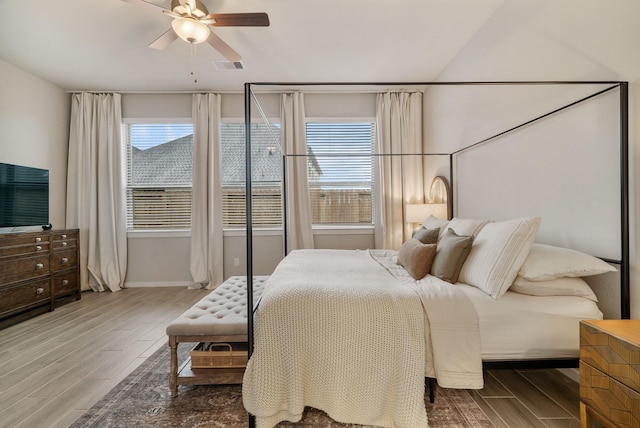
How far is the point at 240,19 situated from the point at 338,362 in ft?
7.75

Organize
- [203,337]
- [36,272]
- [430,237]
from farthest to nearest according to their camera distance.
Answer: [36,272]
[430,237]
[203,337]

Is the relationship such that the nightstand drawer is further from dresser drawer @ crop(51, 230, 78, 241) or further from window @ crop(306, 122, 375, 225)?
dresser drawer @ crop(51, 230, 78, 241)

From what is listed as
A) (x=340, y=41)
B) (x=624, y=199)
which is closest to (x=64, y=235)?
(x=340, y=41)

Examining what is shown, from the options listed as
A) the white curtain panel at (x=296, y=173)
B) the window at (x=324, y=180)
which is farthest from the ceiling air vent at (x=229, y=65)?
the window at (x=324, y=180)

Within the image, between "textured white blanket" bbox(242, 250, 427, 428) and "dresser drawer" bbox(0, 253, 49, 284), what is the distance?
3027mm

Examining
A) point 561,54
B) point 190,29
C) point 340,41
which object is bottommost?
point 561,54

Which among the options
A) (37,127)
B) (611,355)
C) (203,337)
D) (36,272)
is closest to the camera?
(611,355)

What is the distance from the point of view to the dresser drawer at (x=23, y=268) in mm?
2742

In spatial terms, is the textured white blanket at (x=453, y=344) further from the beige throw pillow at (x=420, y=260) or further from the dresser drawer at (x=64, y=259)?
the dresser drawer at (x=64, y=259)

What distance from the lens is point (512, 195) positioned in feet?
7.45

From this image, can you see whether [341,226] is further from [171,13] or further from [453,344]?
[171,13]

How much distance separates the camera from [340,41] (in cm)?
285

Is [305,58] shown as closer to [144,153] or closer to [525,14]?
[525,14]

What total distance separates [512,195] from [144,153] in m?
4.67
